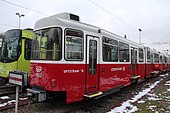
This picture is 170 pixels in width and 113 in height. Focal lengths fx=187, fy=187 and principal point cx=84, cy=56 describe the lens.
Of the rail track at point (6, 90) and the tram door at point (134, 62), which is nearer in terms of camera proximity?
the rail track at point (6, 90)

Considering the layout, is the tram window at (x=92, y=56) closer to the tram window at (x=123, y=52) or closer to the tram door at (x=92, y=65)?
the tram door at (x=92, y=65)

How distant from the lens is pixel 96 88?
7.70m

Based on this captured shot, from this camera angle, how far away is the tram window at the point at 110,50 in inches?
332

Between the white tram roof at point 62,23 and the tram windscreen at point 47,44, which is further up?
the white tram roof at point 62,23

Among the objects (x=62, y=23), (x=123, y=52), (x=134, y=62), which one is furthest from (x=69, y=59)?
(x=134, y=62)

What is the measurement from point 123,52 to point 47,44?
544 centimetres

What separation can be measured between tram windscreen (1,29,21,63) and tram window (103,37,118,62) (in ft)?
16.6

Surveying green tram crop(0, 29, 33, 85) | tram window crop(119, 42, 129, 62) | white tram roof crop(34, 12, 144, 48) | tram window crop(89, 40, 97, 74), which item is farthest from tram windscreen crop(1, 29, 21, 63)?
tram window crop(119, 42, 129, 62)

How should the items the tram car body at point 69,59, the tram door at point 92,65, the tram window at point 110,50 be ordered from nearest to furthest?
the tram car body at point 69,59
the tram door at point 92,65
the tram window at point 110,50

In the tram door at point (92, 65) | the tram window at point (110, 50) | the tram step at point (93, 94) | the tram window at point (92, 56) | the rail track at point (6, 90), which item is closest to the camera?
the tram step at point (93, 94)

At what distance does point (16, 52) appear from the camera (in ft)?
34.7

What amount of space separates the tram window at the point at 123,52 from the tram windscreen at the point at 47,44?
15.7 ft

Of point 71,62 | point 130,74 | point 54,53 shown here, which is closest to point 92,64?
point 71,62

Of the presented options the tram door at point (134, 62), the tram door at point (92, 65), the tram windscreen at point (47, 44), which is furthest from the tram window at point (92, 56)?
the tram door at point (134, 62)
